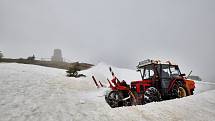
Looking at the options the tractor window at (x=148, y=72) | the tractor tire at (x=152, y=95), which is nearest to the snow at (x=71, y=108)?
the tractor tire at (x=152, y=95)

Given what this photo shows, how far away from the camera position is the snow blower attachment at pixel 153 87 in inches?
458

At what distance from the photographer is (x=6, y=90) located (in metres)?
8.87

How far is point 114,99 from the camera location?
12570 millimetres

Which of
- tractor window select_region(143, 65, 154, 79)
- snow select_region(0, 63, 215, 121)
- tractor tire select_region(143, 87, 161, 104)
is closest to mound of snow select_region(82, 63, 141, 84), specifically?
tractor window select_region(143, 65, 154, 79)

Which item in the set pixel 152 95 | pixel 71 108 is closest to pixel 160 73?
pixel 152 95

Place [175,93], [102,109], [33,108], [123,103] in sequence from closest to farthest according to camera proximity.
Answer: [33,108], [102,109], [175,93], [123,103]

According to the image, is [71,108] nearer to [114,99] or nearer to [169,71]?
[114,99]

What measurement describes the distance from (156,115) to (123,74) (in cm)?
3085

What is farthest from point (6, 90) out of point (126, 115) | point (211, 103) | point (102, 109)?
point (211, 103)

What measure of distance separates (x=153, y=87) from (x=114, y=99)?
2.74 meters

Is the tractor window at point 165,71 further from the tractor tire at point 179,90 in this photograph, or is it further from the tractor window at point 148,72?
the tractor tire at point 179,90

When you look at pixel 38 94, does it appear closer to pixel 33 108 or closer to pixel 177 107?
pixel 33 108

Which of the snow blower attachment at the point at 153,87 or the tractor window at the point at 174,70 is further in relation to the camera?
the tractor window at the point at 174,70

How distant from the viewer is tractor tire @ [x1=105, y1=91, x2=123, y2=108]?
1242 centimetres
